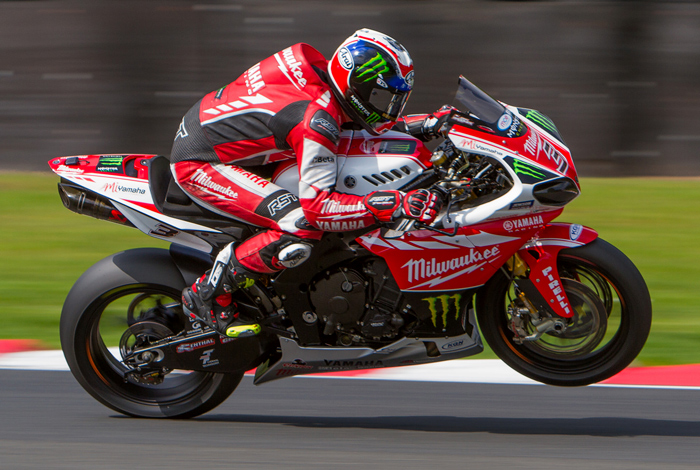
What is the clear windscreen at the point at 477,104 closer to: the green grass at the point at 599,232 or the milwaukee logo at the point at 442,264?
the milwaukee logo at the point at 442,264

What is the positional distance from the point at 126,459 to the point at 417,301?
145cm

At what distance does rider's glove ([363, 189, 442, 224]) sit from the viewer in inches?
142

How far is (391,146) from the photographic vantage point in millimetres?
3910

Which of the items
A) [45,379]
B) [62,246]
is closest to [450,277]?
[45,379]

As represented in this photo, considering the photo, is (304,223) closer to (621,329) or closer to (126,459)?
(126,459)

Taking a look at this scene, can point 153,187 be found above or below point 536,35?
below

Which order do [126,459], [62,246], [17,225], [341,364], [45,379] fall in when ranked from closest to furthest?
[126,459], [341,364], [45,379], [62,246], [17,225]

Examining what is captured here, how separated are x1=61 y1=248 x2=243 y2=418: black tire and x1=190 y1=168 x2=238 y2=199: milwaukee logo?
0.47 meters

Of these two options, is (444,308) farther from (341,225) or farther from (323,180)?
(323,180)

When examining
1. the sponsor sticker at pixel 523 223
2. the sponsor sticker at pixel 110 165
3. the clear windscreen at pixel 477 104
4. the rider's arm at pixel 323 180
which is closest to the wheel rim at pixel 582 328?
the sponsor sticker at pixel 523 223

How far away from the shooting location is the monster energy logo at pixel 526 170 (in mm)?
3738

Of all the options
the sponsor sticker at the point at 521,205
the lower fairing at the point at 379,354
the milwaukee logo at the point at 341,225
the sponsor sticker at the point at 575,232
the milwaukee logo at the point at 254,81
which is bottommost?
the lower fairing at the point at 379,354

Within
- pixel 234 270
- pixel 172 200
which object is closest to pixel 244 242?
pixel 234 270

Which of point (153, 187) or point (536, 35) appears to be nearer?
point (153, 187)
